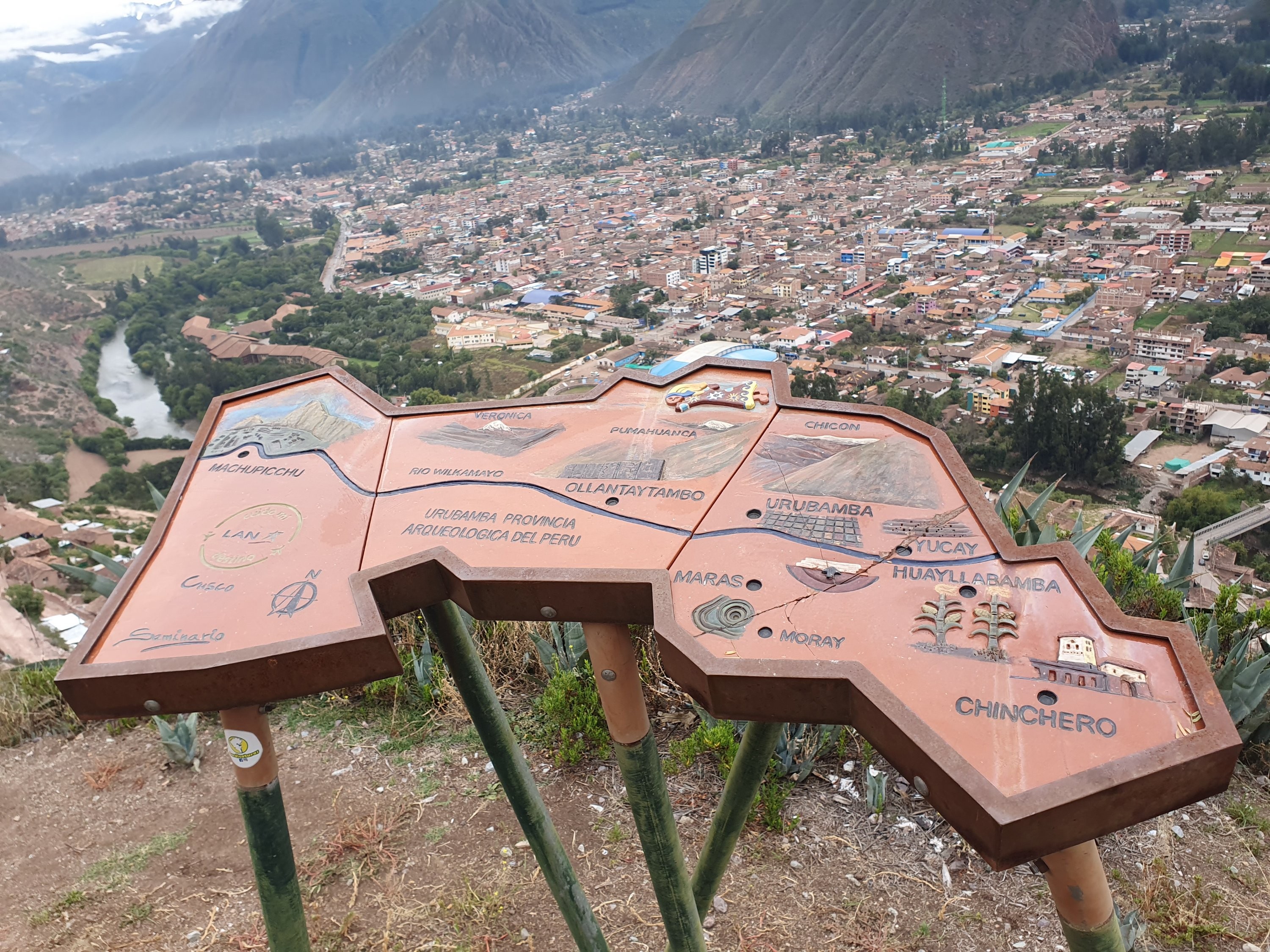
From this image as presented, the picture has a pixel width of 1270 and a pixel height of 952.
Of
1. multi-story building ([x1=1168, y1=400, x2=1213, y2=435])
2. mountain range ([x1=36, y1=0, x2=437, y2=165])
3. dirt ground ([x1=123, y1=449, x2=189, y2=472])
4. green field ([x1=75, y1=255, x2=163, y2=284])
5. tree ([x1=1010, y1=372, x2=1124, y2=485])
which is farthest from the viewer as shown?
mountain range ([x1=36, y1=0, x2=437, y2=165])

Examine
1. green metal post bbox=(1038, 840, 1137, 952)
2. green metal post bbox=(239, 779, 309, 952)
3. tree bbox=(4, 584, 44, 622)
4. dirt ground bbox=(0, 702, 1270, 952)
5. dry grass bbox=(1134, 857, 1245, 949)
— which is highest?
green metal post bbox=(1038, 840, 1137, 952)

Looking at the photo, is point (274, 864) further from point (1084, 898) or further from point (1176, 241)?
point (1176, 241)

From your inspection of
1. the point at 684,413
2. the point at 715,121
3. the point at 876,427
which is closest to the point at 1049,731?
the point at 876,427

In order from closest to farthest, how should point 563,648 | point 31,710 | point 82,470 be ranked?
point 563,648 < point 31,710 < point 82,470

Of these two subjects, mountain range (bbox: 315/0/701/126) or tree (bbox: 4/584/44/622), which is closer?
tree (bbox: 4/584/44/622)

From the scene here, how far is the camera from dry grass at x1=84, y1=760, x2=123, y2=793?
3.39 m

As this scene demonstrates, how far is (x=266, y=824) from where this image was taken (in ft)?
6.31

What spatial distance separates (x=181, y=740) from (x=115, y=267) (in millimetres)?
48032

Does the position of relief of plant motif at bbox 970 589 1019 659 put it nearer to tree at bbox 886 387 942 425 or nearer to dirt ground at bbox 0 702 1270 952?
dirt ground at bbox 0 702 1270 952

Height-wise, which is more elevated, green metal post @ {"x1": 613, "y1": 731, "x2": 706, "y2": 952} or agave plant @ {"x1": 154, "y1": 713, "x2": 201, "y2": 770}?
green metal post @ {"x1": 613, "y1": 731, "x2": 706, "y2": 952}

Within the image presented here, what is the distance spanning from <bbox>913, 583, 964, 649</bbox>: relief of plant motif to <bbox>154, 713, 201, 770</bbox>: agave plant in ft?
9.55

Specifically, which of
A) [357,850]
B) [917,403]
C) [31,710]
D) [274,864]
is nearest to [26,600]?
[31,710]

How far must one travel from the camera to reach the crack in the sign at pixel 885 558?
1.56 metres

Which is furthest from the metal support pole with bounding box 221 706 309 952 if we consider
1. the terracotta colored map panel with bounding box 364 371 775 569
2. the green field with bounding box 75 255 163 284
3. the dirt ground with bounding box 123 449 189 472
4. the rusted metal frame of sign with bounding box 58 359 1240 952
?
the green field with bounding box 75 255 163 284
